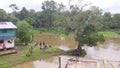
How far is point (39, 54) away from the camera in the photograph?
65.0ft

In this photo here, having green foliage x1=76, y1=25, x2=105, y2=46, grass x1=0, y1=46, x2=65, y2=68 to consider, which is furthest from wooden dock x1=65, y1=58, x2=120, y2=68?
green foliage x1=76, y1=25, x2=105, y2=46

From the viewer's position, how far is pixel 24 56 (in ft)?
61.4

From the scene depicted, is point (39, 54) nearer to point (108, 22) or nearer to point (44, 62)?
point (44, 62)

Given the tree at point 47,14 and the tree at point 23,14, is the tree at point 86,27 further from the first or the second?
the tree at point 23,14

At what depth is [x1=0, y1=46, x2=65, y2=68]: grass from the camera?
1728cm

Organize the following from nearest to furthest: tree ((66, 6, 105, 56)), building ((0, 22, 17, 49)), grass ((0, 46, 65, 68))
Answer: grass ((0, 46, 65, 68))
building ((0, 22, 17, 49))
tree ((66, 6, 105, 56))

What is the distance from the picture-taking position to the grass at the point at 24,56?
17281mm

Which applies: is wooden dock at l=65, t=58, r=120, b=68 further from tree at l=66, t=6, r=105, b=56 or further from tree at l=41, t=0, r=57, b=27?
tree at l=41, t=0, r=57, b=27

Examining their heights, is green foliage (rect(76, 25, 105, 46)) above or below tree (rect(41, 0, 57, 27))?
below

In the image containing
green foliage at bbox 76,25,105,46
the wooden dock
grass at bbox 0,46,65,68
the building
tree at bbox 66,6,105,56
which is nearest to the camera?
the wooden dock

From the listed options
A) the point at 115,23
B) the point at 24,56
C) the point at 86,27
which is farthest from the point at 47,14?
the point at 24,56

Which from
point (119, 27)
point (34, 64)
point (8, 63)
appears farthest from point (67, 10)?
point (119, 27)

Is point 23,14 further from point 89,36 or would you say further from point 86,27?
point 89,36

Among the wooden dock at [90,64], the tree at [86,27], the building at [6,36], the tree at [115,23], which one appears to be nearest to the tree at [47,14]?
the tree at [115,23]
